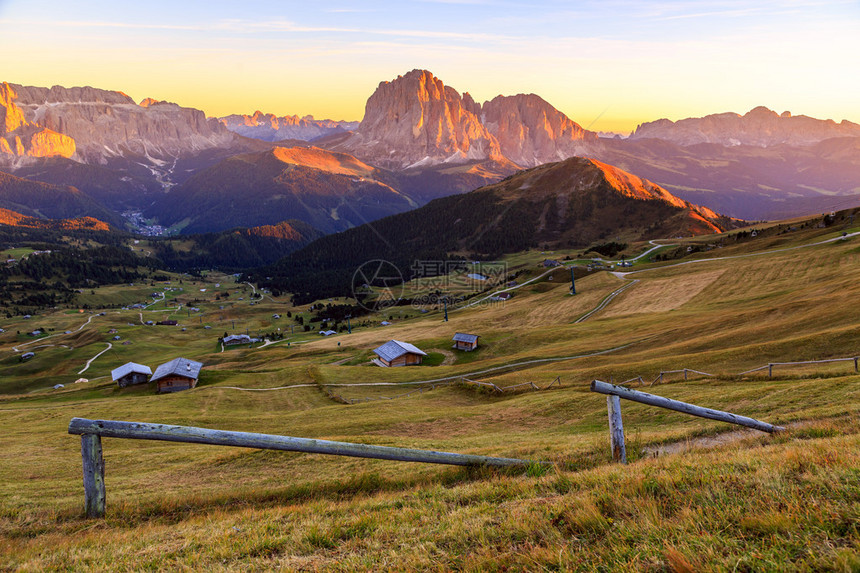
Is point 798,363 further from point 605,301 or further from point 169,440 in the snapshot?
point 605,301

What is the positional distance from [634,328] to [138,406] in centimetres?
5490

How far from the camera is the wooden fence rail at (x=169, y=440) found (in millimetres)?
7711

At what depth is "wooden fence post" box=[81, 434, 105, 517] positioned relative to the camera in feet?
25.1

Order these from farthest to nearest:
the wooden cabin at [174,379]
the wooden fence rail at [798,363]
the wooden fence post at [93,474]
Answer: the wooden cabin at [174,379]
the wooden fence rail at [798,363]
the wooden fence post at [93,474]

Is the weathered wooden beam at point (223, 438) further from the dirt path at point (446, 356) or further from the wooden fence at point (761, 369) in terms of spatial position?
the dirt path at point (446, 356)

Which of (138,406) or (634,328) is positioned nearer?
(138,406)

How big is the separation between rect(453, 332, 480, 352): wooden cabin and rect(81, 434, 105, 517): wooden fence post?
2514 inches

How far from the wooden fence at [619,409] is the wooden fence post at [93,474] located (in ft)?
30.1

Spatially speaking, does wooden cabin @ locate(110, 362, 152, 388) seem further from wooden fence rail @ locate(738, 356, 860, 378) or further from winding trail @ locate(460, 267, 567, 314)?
wooden fence rail @ locate(738, 356, 860, 378)

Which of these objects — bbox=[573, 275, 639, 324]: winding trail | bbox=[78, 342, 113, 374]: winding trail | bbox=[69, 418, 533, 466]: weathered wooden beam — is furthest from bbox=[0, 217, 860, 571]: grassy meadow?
bbox=[78, 342, 113, 374]: winding trail

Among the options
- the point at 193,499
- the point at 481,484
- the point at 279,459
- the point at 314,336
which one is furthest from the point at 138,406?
the point at 314,336

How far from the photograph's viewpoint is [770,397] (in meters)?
16.2

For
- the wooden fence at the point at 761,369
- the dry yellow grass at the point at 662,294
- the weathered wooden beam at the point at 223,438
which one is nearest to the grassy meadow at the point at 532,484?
the wooden fence at the point at 761,369

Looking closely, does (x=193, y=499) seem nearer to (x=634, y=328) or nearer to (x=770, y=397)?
(x=770, y=397)
